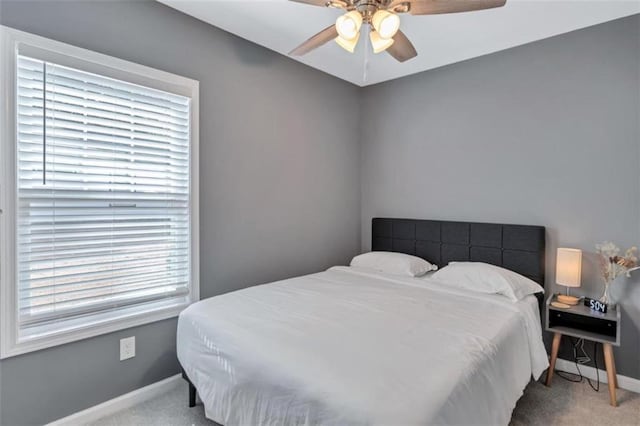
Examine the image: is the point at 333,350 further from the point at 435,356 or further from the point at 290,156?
the point at 290,156

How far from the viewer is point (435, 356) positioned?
4.84 feet

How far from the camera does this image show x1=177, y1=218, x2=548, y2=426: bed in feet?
4.08

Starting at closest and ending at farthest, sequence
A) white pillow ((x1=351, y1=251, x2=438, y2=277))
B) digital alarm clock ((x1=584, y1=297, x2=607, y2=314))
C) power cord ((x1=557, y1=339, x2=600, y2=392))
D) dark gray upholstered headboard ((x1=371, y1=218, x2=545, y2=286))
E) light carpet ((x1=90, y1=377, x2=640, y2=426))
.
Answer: light carpet ((x1=90, y1=377, x2=640, y2=426)), digital alarm clock ((x1=584, y1=297, x2=607, y2=314)), power cord ((x1=557, y1=339, x2=600, y2=392)), dark gray upholstered headboard ((x1=371, y1=218, x2=545, y2=286)), white pillow ((x1=351, y1=251, x2=438, y2=277))

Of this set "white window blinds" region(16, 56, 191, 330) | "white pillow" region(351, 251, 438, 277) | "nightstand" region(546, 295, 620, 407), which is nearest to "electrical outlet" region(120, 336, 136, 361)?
"white window blinds" region(16, 56, 191, 330)

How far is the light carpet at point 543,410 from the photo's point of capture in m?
2.05

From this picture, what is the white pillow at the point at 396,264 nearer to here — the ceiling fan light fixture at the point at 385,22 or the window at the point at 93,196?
the window at the point at 93,196

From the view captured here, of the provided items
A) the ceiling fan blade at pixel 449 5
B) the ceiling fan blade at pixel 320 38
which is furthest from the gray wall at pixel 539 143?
the ceiling fan blade at pixel 320 38

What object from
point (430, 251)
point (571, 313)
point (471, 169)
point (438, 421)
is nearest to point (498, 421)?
point (438, 421)

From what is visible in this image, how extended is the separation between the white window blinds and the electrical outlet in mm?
231

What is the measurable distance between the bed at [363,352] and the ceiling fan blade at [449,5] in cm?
166

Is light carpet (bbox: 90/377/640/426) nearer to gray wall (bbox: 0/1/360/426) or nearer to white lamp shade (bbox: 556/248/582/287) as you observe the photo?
gray wall (bbox: 0/1/360/426)

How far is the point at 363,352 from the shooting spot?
150 cm

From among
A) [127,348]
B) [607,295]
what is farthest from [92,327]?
[607,295]

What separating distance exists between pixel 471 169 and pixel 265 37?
2.22m
